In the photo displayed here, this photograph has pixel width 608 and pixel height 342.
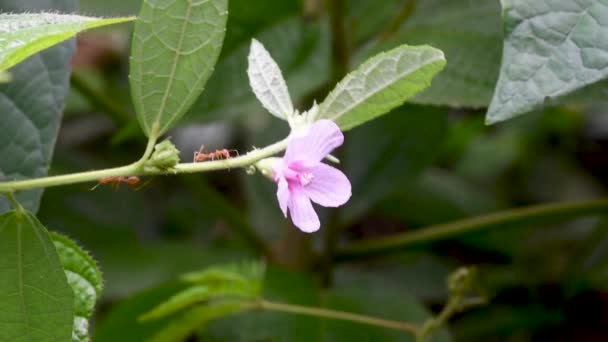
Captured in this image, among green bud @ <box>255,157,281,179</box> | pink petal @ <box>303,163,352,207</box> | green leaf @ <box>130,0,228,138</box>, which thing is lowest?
pink petal @ <box>303,163,352,207</box>

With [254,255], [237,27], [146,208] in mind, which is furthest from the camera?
[146,208]

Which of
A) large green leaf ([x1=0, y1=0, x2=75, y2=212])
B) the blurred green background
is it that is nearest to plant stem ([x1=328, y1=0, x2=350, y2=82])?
the blurred green background

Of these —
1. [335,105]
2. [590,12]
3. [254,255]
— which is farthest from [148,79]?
[254,255]

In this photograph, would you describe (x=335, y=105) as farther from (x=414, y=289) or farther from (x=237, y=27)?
(x=414, y=289)

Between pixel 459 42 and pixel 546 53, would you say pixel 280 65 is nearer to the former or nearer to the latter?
pixel 459 42

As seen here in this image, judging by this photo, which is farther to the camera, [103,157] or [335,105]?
[103,157]

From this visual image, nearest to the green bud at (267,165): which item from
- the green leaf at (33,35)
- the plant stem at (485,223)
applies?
the green leaf at (33,35)

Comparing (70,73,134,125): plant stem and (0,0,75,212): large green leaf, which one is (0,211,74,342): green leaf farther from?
(70,73,134,125): plant stem
